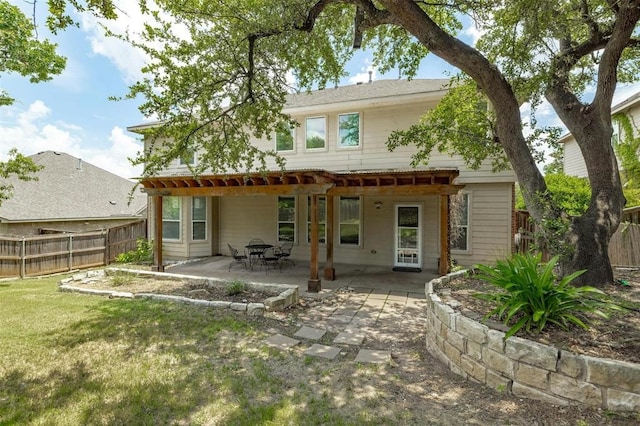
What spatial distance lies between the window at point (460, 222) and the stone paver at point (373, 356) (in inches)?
252

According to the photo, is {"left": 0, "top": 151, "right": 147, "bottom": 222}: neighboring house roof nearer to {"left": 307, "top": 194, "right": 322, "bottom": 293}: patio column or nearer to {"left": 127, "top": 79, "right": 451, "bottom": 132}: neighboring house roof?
{"left": 127, "top": 79, "right": 451, "bottom": 132}: neighboring house roof

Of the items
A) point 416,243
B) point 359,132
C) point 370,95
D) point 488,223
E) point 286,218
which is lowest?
point 416,243

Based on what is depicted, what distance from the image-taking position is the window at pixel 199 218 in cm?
1236

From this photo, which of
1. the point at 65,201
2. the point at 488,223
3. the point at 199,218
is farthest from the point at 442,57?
the point at 65,201

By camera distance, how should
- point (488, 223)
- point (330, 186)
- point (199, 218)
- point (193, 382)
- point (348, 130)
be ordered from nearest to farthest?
1. point (193, 382)
2. point (330, 186)
3. point (488, 223)
4. point (348, 130)
5. point (199, 218)

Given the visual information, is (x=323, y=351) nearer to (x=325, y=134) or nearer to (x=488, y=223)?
(x=488, y=223)

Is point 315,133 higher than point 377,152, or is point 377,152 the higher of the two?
point 315,133

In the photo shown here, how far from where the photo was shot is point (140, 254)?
1212cm

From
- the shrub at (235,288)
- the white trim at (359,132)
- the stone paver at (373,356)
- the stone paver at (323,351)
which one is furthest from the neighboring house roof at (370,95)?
the stone paver at (373,356)

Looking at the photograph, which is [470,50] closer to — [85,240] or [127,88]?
[127,88]

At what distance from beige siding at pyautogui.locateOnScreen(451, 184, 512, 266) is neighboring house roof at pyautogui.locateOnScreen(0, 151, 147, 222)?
14.0 meters

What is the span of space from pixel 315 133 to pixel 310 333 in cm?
774

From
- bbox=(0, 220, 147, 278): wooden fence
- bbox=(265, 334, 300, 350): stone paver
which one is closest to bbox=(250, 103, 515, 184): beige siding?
bbox=(265, 334, 300, 350): stone paver

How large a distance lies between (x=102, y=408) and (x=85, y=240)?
33.6ft
